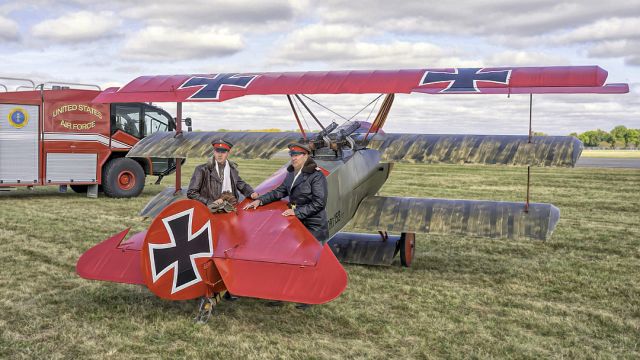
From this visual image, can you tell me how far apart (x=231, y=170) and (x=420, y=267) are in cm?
311

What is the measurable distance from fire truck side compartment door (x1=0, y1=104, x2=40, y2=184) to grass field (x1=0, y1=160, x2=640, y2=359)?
4.52 metres

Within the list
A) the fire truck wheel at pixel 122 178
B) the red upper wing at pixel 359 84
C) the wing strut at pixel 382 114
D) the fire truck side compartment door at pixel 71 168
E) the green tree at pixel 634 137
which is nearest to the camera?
the red upper wing at pixel 359 84

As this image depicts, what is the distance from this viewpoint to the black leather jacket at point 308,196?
5.33 m

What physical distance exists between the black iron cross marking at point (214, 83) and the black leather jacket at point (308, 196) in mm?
1871

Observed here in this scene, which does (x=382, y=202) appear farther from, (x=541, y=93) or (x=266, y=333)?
(x=266, y=333)

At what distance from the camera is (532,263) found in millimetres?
7707

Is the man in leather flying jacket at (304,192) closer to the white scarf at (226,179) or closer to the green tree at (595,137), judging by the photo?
the white scarf at (226,179)

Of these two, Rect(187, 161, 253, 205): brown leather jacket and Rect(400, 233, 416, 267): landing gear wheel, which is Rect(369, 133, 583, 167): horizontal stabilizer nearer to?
Rect(400, 233, 416, 267): landing gear wheel

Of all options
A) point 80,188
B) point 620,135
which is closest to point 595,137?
point 620,135

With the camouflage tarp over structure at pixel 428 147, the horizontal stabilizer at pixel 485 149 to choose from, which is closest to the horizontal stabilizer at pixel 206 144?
the camouflage tarp over structure at pixel 428 147

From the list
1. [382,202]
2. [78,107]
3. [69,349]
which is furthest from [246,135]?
[78,107]

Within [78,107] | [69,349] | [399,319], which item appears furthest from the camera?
[78,107]

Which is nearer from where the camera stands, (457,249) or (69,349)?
(69,349)

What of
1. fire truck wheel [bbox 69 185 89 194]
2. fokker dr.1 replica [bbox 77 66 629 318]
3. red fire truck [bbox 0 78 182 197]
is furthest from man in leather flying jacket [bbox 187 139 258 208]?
fire truck wheel [bbox 69 185 89 194]
